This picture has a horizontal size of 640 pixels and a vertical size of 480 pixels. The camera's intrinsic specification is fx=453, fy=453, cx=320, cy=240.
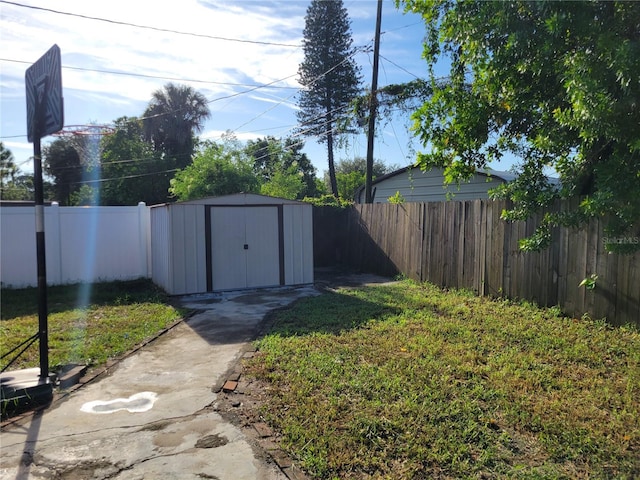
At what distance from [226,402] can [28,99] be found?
3.46 metres

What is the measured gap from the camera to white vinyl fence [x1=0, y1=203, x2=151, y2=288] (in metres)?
9.44

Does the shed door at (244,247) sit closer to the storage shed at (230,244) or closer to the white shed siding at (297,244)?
the storage shed at (230,244)

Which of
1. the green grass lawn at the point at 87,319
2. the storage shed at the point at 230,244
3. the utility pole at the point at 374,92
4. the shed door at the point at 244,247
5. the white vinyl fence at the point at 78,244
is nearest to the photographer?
the green grass lawn at the point at 87,319

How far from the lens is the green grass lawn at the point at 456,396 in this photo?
9.55 ft

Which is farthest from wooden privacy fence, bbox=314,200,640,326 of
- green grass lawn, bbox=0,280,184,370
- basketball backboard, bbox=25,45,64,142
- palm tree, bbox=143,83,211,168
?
palm tree, bbox=143,83,211,168

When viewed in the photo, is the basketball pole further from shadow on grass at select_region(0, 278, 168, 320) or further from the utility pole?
the utility pole

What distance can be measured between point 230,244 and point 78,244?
141 inches

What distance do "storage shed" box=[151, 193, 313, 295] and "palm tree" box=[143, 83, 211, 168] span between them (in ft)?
52.7

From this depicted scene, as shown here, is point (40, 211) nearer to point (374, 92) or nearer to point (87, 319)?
point (87, 319)

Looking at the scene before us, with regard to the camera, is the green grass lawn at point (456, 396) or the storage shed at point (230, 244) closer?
the green grass lawn at point (456, 396)

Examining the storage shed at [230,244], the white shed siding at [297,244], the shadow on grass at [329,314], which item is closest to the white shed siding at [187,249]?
the storage shed at [230,244]

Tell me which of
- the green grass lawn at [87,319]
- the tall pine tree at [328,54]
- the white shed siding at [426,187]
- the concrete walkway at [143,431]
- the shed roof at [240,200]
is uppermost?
the tall pine tree at [328,54]

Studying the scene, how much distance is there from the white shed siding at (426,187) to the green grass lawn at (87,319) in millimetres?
7845

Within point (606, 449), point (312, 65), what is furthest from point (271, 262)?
point (312, 65)
